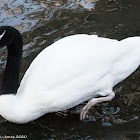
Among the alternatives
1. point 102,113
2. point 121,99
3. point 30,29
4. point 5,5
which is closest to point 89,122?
point 102,113

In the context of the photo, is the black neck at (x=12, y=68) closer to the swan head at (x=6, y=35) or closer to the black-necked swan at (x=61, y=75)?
the black-necked swan at (x=61, y=75)

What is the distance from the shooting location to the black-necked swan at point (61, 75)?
139 inches

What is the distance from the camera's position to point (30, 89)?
3.64 metres

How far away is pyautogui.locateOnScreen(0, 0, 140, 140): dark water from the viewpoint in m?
3.77

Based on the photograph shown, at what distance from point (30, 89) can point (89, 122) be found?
757 millimetres

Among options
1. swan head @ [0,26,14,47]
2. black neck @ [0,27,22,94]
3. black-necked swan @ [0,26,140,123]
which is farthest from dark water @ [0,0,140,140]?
swan head @ [0,26,14,47]

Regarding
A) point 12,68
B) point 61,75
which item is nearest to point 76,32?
point 12,68

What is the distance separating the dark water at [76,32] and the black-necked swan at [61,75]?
21 cm

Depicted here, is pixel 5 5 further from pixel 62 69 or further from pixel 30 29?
pixel 62 69

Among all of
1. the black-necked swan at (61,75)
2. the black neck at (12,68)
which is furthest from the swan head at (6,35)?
the black neck at (12,68)

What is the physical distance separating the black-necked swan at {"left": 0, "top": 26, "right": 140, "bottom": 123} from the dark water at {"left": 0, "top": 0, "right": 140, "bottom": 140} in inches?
8.3

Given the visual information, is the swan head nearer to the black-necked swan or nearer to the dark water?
the black-necked swan

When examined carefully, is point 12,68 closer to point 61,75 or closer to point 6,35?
point 6,35

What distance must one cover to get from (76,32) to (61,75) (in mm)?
2142
